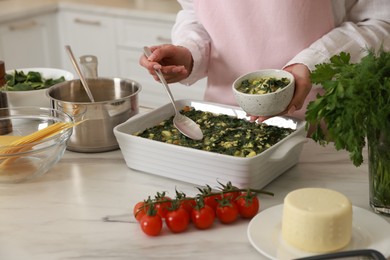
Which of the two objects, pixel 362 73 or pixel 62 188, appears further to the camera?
pixel 62 188

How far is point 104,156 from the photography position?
5.22ft

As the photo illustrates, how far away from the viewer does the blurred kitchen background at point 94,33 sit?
3361mm

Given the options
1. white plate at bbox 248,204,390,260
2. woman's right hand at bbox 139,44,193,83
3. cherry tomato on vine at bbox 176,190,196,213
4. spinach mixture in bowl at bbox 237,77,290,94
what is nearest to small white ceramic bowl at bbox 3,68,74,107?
woman's right hand at bbox 139,44,193,83

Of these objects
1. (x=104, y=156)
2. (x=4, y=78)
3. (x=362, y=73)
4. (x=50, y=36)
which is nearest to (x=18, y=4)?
(x=50, y=36)

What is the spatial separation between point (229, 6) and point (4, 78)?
0.61 meters

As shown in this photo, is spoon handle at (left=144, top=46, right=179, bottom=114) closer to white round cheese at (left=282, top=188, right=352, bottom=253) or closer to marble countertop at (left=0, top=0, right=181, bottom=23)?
white round cheese at (left=282, top=188, right=352, bottom=253)

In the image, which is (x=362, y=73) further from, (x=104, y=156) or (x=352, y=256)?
(x=104, y=156)

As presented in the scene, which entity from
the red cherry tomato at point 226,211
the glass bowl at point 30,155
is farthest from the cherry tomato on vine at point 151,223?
the glass bowl at point 30,155

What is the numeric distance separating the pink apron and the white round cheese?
72 centimetres

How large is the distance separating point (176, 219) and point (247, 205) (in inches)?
5.3

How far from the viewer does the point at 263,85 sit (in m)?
1.48

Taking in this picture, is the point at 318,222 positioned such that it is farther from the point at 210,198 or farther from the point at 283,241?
the point at 210,198

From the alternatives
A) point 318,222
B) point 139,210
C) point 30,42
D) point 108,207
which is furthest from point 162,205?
point 30,42

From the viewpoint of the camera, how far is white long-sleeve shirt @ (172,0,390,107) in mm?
1682
